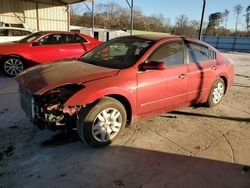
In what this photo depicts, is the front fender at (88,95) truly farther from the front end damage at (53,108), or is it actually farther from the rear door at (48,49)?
the rear door at (48,49)

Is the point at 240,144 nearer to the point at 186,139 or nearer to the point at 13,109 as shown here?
the point at 186,139

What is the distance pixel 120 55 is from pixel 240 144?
244cm

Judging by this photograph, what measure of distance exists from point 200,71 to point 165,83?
1.01m

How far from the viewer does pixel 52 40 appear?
8484 mm

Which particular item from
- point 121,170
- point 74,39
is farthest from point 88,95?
point 74,39

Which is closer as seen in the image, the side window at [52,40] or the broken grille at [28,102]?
the broken grille at [28,102]

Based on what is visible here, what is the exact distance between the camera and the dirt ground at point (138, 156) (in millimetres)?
2811

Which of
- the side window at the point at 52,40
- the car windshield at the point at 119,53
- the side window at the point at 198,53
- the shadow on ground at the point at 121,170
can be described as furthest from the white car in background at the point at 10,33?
the shadow on ground at the point at 121,170

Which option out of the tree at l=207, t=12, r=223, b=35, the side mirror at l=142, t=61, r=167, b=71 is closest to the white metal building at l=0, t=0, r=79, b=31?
the side mirror at l=142, t=61, r=167, b=71

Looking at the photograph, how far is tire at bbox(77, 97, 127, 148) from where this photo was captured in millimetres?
3266

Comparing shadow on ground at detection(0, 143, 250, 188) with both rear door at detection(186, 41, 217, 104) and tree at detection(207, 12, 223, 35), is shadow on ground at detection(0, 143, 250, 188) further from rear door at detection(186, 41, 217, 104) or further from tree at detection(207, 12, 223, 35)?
tree at detection(207, 12, 223, 35)

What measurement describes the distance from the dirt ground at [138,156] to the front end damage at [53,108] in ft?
1.43

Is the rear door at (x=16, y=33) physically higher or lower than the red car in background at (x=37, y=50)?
higher

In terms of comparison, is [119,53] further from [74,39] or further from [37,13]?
[37,13]
